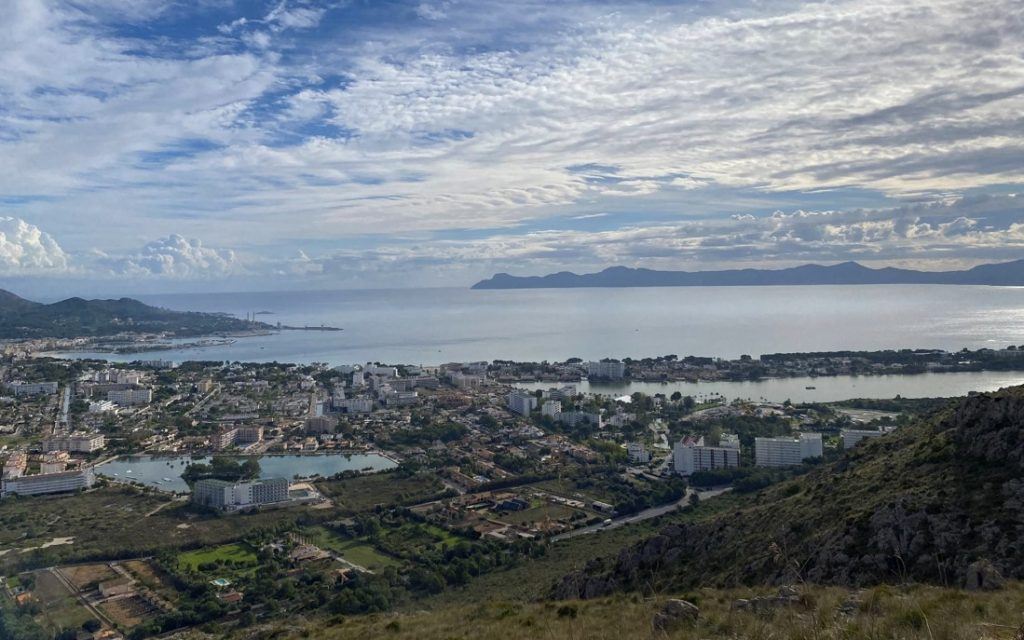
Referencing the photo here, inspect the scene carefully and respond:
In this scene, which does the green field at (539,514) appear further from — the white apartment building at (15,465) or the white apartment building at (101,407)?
the white apartment building at (101,407)

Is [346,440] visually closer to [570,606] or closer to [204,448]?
[204,448]

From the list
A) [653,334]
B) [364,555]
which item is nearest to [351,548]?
[364,555]

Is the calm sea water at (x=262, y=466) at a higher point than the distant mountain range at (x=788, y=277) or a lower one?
lower

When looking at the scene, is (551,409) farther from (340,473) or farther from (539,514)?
(539,514)

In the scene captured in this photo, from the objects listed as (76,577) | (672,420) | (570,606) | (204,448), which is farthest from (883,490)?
(204,448)

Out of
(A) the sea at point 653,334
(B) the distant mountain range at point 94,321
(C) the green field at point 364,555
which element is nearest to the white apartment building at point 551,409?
(A) the sea at point 653,334
